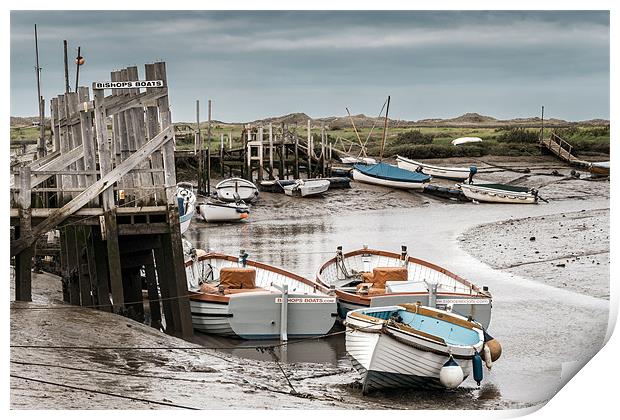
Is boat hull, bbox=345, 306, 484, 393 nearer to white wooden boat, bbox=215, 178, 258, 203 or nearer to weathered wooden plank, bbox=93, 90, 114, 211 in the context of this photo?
weathered wooden plank, bbox=93, 90, 114, 211

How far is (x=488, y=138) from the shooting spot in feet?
182

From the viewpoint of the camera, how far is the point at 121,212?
16094mm

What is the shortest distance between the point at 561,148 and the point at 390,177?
11.5 m

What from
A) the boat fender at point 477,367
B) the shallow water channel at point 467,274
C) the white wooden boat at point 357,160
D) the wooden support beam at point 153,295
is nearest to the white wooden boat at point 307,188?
the shallow water channel at point 467,274

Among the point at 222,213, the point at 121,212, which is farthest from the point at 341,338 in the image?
the point at 222,213

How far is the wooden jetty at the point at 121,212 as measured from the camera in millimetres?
15812

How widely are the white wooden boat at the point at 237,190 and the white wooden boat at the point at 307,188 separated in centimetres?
137

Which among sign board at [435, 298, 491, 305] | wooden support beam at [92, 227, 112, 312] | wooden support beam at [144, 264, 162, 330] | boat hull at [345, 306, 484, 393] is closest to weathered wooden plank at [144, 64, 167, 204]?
wooden support beam at [92, 227, 112, 312]

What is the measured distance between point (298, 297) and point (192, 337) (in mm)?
1573

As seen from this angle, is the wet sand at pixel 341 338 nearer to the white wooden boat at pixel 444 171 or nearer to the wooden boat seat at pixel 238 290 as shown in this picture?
the wooden boat seat at pixel 238 290

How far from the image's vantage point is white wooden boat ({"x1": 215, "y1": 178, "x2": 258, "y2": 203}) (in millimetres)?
35062

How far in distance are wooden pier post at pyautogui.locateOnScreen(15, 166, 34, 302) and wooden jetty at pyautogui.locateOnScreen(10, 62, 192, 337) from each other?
0.04 feet

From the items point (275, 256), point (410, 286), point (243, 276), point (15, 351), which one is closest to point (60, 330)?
point (15, 351)
